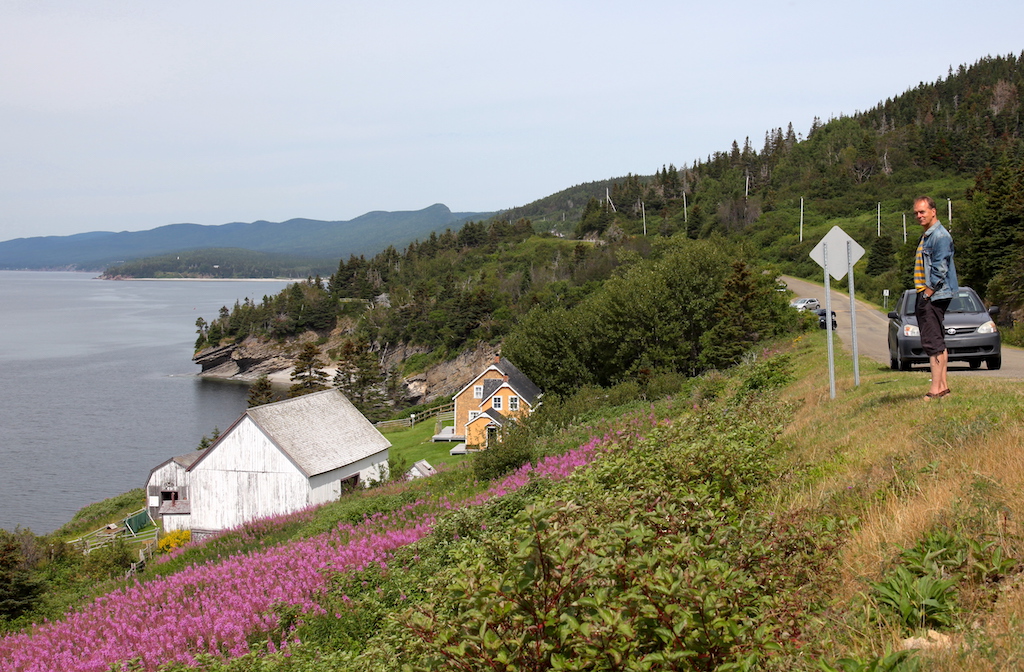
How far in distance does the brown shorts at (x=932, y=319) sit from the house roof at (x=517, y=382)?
44.3 meters

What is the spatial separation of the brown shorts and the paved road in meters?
4.84

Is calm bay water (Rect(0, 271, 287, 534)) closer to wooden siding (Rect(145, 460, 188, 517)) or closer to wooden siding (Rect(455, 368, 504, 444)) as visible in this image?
wooden siding (Rect(145, 460, 188, 517))

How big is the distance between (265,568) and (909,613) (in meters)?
10.0

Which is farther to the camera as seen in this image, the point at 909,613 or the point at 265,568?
the point at 265,568

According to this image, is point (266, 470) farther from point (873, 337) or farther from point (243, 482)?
point (873, 337)

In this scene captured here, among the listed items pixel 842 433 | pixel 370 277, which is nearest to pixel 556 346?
pixel 842 433

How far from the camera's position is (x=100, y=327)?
189 m

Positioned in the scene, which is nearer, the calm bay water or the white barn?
the white barn

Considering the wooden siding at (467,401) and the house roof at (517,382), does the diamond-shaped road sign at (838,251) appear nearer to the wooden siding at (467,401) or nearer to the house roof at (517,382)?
the house roof at (517,382)

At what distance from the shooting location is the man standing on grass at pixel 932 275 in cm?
872

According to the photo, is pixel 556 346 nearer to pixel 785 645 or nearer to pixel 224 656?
pixel 224 656

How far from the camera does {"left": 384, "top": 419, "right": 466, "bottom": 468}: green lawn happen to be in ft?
153

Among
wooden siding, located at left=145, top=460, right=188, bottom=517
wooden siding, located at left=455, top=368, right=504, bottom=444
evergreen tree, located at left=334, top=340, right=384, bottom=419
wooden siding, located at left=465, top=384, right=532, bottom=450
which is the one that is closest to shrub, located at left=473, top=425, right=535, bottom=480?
wooden siding, located at left=145, top=460, right=188, bottom=517

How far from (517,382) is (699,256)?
16569 millimetres
